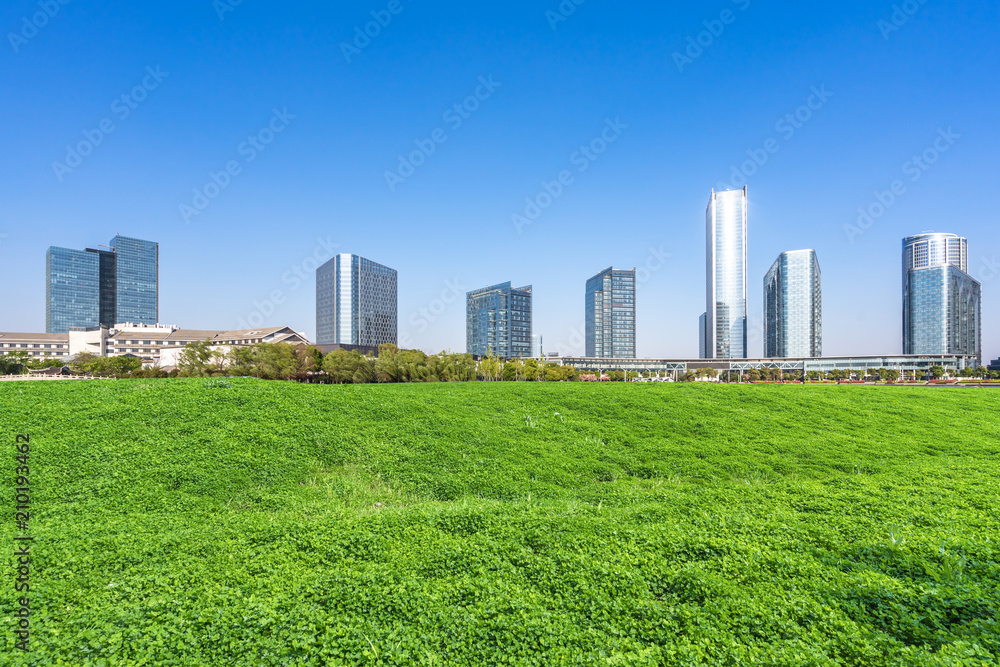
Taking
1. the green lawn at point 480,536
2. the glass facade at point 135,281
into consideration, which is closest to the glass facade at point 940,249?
the green lawn at point 480,536

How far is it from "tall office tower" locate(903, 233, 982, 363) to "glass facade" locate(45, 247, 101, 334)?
239 metres

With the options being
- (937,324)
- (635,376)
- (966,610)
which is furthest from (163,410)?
(937,324)

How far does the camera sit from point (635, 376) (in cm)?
11362

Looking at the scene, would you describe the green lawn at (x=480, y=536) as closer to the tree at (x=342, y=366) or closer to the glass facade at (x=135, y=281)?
the tree at (x=342, y=366)

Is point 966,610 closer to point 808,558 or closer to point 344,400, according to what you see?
point 808,558

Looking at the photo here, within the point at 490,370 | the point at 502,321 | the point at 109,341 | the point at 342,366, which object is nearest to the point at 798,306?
the point at 502,321

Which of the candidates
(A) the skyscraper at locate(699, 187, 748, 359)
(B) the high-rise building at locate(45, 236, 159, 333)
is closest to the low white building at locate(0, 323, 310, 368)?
(B) the high-rise building at locate(45, 236, 159, 333)

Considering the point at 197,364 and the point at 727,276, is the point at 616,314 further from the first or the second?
the point at 197,364

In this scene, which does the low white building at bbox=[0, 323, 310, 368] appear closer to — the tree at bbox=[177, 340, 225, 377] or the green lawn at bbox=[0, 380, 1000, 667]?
the tree at bbox=[177, 340, 225, 377]

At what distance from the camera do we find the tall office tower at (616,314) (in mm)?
157000

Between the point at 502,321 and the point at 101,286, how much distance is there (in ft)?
428

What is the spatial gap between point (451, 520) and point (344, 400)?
5.41 metres

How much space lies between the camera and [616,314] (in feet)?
518

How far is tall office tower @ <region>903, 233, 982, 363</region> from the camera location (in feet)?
374
